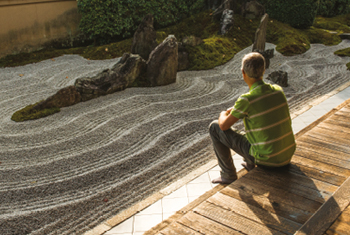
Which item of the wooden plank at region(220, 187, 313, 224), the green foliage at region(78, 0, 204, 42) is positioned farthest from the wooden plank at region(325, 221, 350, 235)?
the green foliage at region(78, 0, 204, 42)

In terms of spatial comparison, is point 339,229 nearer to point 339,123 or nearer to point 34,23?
point 339,123

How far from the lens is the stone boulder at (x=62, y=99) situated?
6062 mm

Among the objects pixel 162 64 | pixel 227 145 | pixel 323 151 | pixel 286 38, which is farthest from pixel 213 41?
pixel 227 145

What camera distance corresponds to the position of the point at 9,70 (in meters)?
8.94

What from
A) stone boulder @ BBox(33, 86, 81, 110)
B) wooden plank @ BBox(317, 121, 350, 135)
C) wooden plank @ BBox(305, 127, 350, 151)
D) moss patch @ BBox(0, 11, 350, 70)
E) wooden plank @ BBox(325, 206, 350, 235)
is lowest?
stone boulder @ BBox(33, 86, 81, 110)

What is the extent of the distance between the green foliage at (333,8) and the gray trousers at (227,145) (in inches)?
585

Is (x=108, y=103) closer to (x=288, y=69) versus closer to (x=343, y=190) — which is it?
(x=343, y=190)

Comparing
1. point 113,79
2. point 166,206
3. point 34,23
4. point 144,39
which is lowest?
point 166,206

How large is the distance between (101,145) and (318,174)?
10.2 ft

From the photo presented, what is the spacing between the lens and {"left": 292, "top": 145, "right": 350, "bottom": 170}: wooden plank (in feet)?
10.7

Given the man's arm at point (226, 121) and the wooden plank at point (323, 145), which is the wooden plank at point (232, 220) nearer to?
the man's arm at point (226, 121)

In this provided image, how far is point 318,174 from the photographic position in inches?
121

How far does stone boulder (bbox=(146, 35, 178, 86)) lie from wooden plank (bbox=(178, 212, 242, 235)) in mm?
5139

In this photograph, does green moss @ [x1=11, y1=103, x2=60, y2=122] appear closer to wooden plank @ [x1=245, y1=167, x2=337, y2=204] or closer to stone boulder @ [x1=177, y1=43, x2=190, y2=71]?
stone boulder @ [x1=177, y1=43, x2=190, y2=71]
